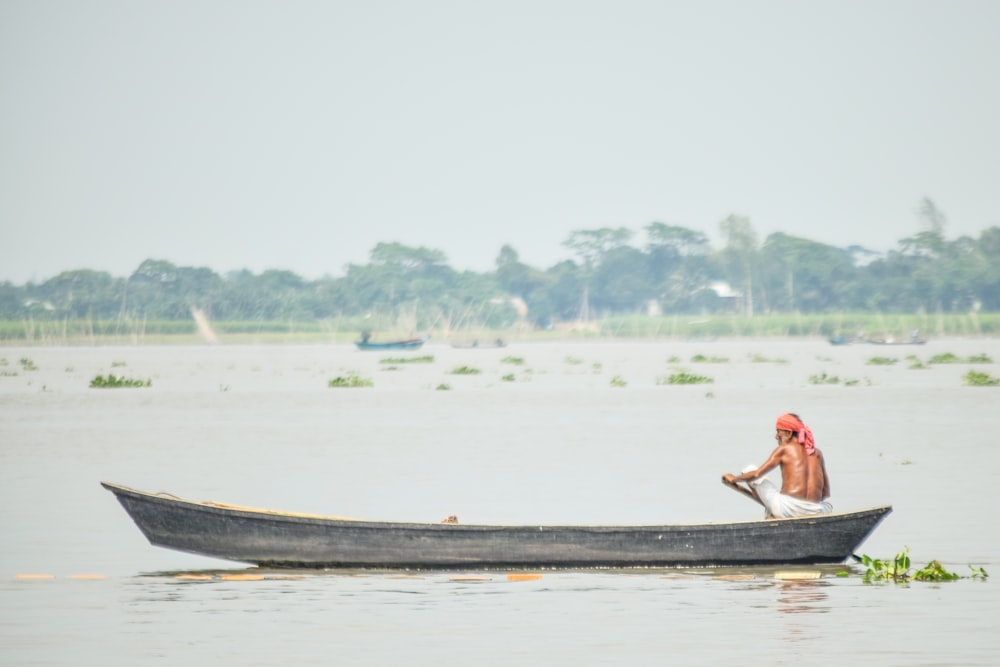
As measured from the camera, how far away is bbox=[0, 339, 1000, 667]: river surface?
14.4 meters

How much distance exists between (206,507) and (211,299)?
175 meters

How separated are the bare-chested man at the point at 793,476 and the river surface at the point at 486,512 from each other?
73 cm

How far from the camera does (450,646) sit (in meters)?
14.2

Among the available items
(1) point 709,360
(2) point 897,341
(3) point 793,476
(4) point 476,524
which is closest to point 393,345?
(1) point 709,360

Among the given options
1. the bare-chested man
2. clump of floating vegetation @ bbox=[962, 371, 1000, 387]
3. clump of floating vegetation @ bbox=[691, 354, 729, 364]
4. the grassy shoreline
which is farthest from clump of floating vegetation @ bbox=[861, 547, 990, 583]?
the grassy shoreline

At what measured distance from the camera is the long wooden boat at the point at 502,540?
17.6 meters

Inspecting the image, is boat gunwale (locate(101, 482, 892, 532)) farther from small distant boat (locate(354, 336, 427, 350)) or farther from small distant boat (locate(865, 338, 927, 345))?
small distant boat (locate(865, 338, 927, 345))

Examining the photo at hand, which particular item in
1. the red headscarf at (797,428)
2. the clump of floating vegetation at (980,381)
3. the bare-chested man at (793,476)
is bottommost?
the clump of floating vegetation at (980,381)

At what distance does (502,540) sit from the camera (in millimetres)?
17656

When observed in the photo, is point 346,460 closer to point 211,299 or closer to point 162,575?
point 162,575

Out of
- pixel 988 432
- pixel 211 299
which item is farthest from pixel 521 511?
pixel 211 299

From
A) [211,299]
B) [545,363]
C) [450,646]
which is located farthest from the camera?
[211,299]

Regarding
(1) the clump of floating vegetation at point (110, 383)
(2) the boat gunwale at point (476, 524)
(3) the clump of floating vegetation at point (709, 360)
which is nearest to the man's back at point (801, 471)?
(2) the boat gunwale at point (476, 524)

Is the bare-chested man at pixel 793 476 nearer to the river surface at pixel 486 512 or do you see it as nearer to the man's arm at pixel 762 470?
the man's arm at pixel 762 470
